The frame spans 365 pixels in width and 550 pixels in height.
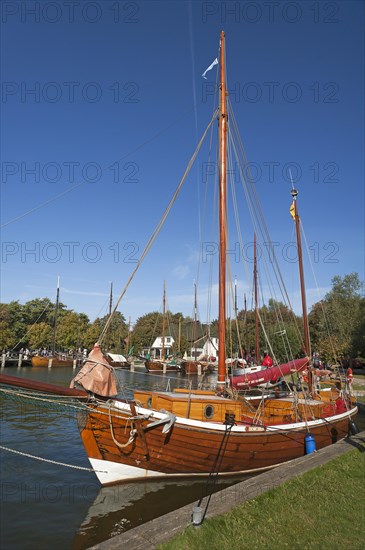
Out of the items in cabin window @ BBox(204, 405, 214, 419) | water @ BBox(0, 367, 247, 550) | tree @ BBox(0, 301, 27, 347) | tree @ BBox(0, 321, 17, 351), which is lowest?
water @ BBox(0, 367, 247, 550)

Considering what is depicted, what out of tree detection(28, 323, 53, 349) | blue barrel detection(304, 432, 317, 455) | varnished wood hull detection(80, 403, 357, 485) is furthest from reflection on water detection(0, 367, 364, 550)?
tree detection(28, 323, 53, 349)

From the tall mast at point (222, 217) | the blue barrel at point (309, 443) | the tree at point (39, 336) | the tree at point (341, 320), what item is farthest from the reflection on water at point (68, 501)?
the tree at point (39, 336)

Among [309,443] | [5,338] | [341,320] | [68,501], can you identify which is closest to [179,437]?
[68,501]

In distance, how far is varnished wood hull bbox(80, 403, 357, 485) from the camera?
9.81 meters

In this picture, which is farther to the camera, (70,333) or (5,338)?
(70,333)

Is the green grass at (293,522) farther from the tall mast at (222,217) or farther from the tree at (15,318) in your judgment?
the tree at (15,318)

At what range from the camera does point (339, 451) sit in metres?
10.4

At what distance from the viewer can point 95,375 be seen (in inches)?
384

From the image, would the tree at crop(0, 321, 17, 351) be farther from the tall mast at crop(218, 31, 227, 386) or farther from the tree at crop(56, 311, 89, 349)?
the tall mast at crop(218, 31, 227, 386)

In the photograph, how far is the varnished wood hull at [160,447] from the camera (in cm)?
981

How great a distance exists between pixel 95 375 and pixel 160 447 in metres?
2.64

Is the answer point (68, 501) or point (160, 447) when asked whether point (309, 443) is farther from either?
point (68, 501)

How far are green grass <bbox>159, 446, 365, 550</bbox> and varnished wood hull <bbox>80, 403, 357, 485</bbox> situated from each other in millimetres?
2712

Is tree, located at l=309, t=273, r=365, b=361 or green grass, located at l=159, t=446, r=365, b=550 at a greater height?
tree, located at l=309, t=273, r=365, b=361
